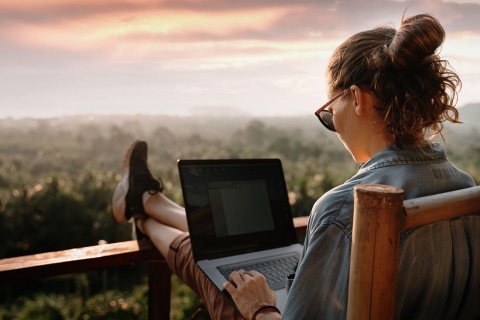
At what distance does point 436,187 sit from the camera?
0.87 meters

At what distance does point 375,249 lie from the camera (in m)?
0.62

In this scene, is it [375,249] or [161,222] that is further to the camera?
[161,222]

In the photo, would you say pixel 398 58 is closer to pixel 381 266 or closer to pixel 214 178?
pixel 381 266

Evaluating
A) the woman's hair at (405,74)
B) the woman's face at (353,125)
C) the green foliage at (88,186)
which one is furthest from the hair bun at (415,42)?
the green foliage at (88,186)

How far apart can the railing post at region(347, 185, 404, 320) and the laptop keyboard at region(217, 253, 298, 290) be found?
63 cm

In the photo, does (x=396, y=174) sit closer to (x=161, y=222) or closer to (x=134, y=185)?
(x=161, y=222)

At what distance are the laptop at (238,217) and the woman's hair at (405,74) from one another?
60 centimetres

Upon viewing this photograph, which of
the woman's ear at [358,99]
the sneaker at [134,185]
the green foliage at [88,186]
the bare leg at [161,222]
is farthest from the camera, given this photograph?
the green foliage at [88,186]

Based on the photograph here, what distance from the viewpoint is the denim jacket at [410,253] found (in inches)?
31.0

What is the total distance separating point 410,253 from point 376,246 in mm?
229

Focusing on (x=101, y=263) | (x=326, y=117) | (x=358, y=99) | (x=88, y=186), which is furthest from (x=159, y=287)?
(x=88, y=186)

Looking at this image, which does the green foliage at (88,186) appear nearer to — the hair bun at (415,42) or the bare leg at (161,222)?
the bare leg at (161,222)

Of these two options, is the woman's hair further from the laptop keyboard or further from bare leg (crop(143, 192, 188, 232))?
bare leg (crop(143, 192, 188, 232))

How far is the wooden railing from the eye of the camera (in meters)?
1.28
